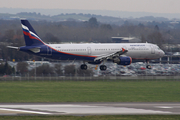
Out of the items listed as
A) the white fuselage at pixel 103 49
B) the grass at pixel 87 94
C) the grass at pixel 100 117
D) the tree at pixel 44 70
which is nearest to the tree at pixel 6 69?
the tree at pixel 44 70

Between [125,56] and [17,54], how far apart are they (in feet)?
138

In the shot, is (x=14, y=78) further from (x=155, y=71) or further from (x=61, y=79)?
(x=155, y=71)

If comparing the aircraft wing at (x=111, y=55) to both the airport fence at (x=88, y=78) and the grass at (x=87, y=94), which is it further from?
the airport fence at (x=88, y=78)

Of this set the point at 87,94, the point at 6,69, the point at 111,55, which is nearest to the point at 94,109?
the point at 87,94

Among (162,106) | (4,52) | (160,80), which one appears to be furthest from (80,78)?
(162,106)

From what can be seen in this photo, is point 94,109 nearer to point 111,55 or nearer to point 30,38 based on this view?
point 111,55

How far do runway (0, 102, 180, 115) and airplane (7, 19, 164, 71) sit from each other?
89.3 feet

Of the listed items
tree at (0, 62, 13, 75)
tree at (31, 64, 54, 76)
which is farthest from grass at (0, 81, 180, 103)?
tree at (0, 62, 13, 75)

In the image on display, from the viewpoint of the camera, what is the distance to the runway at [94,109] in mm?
31891

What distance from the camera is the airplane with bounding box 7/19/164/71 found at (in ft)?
210

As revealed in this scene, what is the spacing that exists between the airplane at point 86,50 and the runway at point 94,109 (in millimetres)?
27222

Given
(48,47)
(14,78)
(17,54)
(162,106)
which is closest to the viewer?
(162,106)

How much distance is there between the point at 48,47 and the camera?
210 feet

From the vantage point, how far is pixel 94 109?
3403cm
